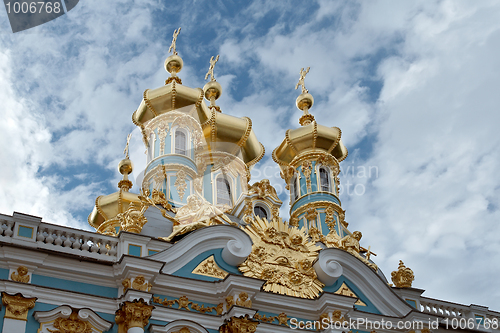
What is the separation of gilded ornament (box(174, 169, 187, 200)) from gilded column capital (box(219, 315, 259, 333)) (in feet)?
23.1

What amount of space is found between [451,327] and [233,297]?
5.34 meters

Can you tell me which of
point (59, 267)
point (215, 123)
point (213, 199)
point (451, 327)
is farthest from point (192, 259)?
point (215, 123)

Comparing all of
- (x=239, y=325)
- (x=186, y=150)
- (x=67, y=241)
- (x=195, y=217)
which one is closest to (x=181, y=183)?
(x=186, y=150)

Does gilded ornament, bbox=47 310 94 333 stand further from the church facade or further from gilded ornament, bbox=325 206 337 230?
gilded ornament, bbox=325 206 337 230

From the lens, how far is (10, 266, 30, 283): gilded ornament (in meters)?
11.4

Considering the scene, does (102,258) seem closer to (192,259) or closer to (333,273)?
(192,259)

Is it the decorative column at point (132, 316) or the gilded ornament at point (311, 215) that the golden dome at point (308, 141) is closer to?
the gilded ornament at point (311, 215)

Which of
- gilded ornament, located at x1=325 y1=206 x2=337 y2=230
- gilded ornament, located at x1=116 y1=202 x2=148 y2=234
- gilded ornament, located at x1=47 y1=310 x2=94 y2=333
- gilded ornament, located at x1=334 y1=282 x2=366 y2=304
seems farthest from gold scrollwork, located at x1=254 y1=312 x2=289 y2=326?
gilded ornament, located at x1=325 y1=206 x2=337 y2=230

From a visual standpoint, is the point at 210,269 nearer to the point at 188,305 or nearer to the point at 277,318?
the point at 188,305

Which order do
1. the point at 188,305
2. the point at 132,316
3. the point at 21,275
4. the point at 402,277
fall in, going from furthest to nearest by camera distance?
the point at 402,277, the point at 188,305, the point at 132,316, the point at 21,275

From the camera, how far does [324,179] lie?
2075 centimetres

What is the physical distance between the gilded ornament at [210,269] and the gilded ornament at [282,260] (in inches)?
17.4

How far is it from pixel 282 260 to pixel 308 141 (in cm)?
811

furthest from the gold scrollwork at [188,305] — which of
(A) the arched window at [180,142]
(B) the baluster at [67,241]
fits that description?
(A) the arched window at [180,142]
